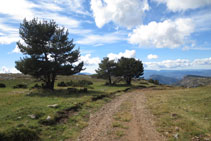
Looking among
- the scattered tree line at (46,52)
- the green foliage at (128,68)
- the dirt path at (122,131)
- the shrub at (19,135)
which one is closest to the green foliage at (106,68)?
the green foliage at (128,68)

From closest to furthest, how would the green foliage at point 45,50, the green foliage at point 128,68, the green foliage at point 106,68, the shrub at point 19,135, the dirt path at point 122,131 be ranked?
the shrub at point 19,135
the dirt path at point 122,131
the green foliage at point 45,50
the green foliage at point 106,68
the green foliage at point 128,68

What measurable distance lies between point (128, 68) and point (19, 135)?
50.0m

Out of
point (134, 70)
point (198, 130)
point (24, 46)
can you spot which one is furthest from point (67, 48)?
point (134, 70)

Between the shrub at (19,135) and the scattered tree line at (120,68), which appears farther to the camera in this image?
the scattered tree line at (120,68)

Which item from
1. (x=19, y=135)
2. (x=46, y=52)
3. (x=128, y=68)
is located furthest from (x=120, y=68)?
(x=19, y=135)

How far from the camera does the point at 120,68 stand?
53.7m

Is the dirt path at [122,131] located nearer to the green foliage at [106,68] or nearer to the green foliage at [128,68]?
the green foliage at [106,68]

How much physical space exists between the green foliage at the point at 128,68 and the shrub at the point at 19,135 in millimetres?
45778

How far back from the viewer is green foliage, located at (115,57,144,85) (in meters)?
54.0

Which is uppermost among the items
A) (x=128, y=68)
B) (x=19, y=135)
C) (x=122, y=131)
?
(x=128, y=68)

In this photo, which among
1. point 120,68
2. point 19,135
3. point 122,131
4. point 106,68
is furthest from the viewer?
point 120,68

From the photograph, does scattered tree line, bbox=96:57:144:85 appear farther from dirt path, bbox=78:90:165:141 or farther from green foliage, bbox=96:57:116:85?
dirt path, bbox=78:90:165:141

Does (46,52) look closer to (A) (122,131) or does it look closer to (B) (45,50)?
(B) (45,50)

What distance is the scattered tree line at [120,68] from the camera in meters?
51.4
